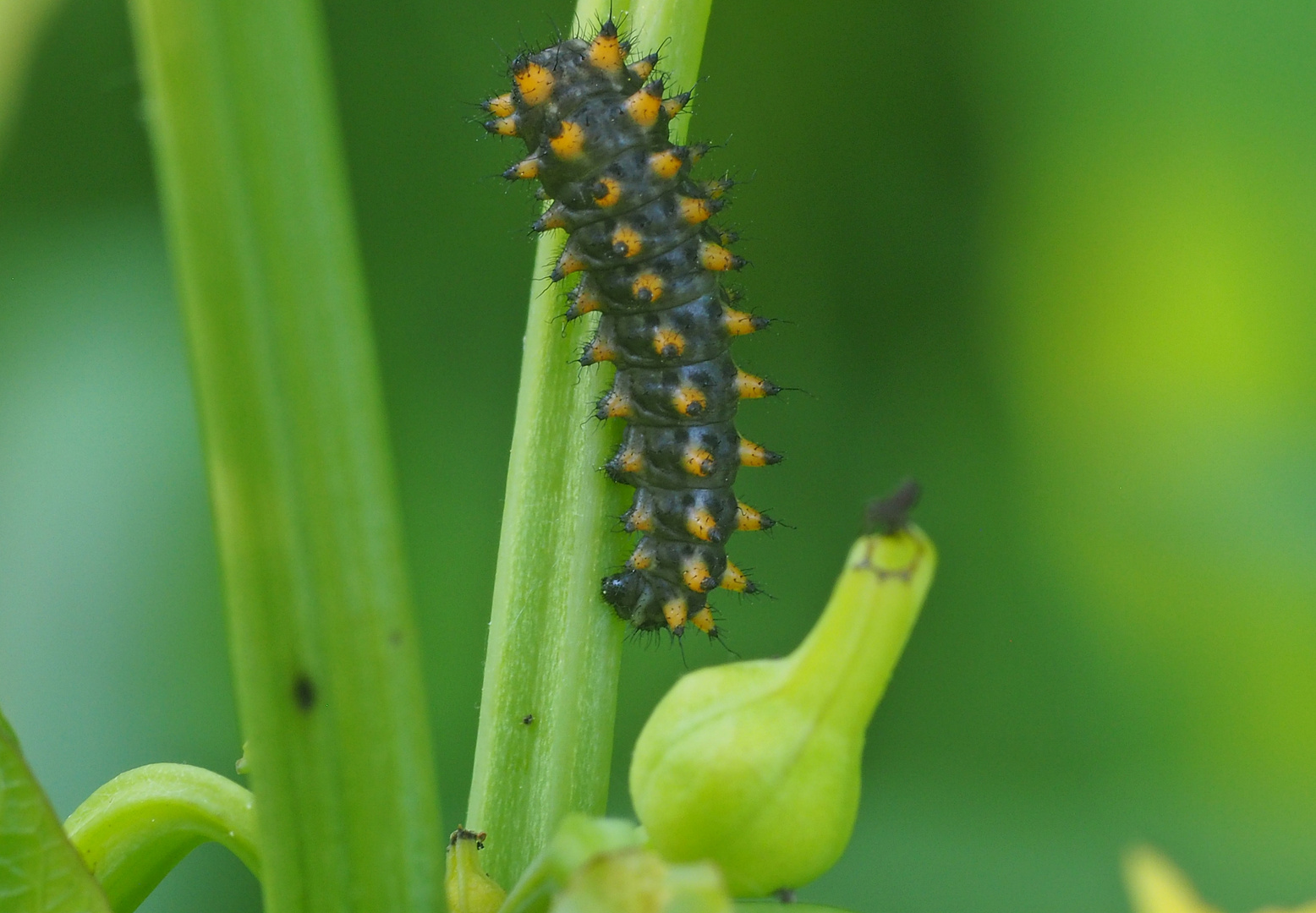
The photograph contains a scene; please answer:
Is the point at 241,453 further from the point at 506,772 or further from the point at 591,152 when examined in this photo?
the point at 591,152

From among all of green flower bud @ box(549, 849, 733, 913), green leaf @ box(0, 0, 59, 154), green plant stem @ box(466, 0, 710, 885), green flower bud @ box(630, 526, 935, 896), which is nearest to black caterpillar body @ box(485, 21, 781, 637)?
green plant stem @ box(466, 0, 710, 885)

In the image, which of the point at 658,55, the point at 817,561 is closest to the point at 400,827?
the point at 658,55

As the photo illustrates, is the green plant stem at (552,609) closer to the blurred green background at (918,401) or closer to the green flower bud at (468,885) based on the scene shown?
the green flower bud at (468,885)

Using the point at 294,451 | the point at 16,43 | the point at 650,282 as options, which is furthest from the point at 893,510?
the point at 16,43

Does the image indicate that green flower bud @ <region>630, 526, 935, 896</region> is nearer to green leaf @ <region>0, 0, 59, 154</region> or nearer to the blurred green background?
the blurred green background

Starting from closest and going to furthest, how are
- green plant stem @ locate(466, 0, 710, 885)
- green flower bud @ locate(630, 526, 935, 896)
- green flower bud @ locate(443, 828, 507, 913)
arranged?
green flower bud @ locate(630, 526, 935, 896), green flower bud @ locate(443, 828, 507, 913), green plant stem @ locate(466, 0, 710, 885)

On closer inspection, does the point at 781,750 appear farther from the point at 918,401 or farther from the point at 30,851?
the point at 918,401

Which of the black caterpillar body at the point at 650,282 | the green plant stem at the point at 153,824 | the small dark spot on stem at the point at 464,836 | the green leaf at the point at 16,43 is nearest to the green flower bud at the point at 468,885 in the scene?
the small dark spot on stem at the point at 464,836

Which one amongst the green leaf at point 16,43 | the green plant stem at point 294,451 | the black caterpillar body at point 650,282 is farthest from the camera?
the green leaf at point 16,43
